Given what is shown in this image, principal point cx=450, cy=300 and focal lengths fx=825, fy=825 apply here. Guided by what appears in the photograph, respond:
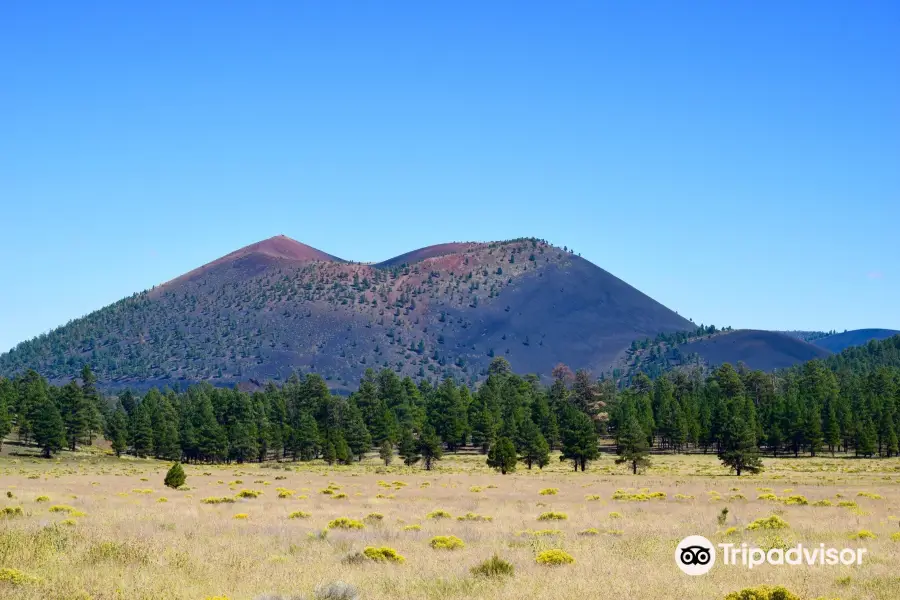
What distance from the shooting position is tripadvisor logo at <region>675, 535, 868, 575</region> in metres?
20.1

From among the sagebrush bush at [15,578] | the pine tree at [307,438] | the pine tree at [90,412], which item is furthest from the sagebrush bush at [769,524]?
the pine tree at [90,412]

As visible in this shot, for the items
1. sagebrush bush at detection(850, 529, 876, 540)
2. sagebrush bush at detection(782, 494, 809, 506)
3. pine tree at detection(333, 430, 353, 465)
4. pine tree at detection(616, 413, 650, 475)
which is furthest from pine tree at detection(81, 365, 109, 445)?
sagebrush bush at detection(850, 529, 876, 540)

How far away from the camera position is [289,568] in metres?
19.2

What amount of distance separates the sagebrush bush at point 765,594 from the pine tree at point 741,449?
6798cm

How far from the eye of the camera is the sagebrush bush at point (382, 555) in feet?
67.4

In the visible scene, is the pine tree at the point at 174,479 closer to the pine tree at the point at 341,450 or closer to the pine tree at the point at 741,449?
the pine tree at the point at 341,450

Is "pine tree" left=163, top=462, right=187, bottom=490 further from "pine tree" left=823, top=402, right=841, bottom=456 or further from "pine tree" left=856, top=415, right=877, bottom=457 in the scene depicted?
"pine tree" left=823, top=402, right=841, bottom=456

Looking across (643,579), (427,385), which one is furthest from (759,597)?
(427,385)

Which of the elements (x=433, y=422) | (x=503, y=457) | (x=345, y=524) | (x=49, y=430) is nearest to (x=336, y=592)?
(x=345, y=524)

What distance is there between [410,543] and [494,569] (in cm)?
578

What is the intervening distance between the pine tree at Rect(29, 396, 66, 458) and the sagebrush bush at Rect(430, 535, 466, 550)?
94.3 meters

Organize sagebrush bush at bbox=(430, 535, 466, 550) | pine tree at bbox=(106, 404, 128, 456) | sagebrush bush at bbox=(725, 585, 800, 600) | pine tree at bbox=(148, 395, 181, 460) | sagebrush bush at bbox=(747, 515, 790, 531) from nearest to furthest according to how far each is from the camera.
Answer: sagebrush bush at bbox=(725, 585, 800, 600) < sagebrush bush at bbox=(430, 535, 466, 550) < sagebrush bush at bbox=(747, 515, 790, 531) < pine tree at bbox=(106, 404, 128, 456) < pine tree at bbox=(148, 395, 181, 460)

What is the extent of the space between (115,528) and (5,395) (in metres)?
112

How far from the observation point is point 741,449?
80750 mm
